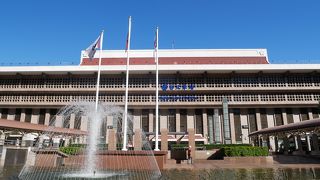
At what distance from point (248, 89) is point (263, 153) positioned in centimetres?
2482

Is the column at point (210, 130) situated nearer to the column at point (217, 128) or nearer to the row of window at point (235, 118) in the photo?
the row of window at point (235, 118)

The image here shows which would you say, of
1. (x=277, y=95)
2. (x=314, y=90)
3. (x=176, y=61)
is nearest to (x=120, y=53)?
(x=176, y=61)

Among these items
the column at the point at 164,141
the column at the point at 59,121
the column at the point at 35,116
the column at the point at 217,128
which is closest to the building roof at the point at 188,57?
the column at the point at 59,121

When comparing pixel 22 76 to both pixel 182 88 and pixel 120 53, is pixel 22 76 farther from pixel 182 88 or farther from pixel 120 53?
pixel 182 88

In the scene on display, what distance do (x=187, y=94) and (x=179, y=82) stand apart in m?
2.59

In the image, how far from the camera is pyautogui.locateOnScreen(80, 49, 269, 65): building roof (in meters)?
59.8

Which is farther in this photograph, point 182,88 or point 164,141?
point 182,88

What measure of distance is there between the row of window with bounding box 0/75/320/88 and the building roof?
5.95m

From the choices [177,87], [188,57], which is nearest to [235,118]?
[177,87]

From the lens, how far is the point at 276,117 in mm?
53688

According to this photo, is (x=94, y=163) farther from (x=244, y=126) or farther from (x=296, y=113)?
(x=296, y=113)

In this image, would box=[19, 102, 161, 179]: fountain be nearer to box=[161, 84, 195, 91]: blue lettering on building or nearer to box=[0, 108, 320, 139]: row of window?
box=[0, 108, 320, 139]: row of window

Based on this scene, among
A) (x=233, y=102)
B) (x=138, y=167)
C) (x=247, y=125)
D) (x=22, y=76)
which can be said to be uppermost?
(x=22, y=76)

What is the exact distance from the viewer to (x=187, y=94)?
54062 millimetres
